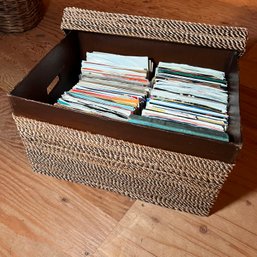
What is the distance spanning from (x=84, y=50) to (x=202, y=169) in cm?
61

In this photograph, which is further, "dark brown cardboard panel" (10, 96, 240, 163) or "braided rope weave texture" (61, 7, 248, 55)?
"braided rope weave texture" (61, 7, 248, 55)

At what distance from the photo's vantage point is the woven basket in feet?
4.98

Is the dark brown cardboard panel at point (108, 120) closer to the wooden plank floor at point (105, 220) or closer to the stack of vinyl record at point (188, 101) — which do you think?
the stack of vinyl record at point (188, 101)

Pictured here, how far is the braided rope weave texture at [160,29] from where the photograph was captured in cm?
94

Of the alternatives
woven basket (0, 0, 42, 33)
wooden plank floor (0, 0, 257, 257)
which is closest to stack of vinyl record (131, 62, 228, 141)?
wooden plank floor (0, 0, 257, 257)

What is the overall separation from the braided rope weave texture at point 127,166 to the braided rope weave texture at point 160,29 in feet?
1.16

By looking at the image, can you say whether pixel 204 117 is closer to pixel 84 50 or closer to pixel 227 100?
pixel 227 100

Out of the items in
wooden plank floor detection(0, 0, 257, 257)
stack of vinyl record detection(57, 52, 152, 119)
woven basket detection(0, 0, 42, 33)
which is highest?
stack of vinyl record detection(57, 52, 152, 119)

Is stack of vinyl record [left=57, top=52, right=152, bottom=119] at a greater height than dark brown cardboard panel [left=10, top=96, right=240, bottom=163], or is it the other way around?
dark brown cardboard panel [left=10, top=96, right=240, bottom=163]

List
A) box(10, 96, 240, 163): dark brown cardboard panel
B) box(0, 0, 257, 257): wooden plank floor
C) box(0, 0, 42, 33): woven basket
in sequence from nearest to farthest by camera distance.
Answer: box(10, 96, 240, 163): dark brown cardboard panel, box(0, 0, 257, 257): wooden plank floor, box(0, 0, 42, 33): woven basket

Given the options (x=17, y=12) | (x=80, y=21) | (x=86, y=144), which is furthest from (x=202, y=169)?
(x=17, y=12)

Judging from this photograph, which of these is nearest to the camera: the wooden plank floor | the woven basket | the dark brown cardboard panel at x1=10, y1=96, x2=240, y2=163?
the dark brown cardboard panel at x1=10, y1=96, x2=240, y2=163

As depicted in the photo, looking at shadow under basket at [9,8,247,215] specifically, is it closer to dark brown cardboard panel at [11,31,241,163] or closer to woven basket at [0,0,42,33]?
dark brown cardboard panel at [11,31,241,163]

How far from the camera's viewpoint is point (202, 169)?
2.54 feet
